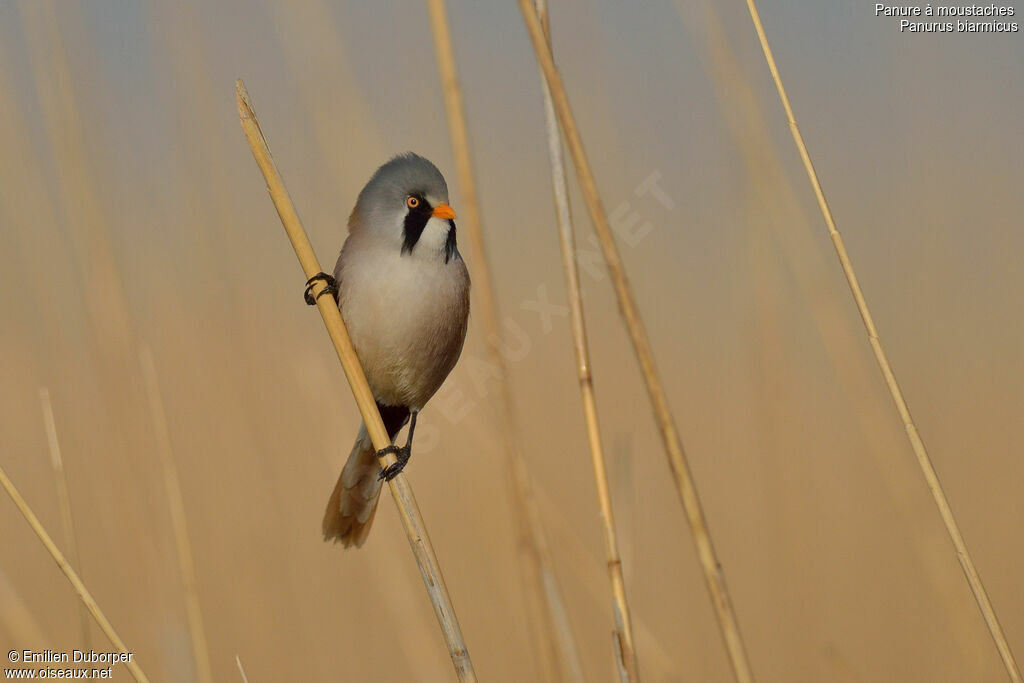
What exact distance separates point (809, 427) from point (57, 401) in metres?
2.82

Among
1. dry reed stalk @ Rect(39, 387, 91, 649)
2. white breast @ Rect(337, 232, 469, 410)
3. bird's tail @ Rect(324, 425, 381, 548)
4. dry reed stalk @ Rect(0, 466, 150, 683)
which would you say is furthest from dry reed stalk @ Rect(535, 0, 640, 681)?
dry reed stalk @ Rect(39, 387, 91, 649)

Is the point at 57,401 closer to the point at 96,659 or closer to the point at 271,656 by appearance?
the point at 271,656

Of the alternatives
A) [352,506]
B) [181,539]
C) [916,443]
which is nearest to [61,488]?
[181,539]

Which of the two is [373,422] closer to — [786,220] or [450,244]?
[450,244]

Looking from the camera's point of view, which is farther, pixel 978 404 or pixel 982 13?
pixel 978 404

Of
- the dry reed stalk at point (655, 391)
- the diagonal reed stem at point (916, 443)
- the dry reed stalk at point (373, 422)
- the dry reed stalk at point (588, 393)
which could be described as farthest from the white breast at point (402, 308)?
the diagonal reed stem at point (916, 443)

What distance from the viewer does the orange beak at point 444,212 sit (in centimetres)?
152

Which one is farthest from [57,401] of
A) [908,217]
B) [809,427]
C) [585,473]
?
[908,217]

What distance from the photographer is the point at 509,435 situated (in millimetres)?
1536

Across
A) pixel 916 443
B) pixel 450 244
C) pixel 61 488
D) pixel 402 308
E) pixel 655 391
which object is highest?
pixel 450 244

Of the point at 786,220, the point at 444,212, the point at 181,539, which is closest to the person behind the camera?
the point at 444,212

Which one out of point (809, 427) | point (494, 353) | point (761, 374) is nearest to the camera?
point (494, 353)

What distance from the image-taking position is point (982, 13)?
2.53 metres

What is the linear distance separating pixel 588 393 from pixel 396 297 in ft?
1.39
